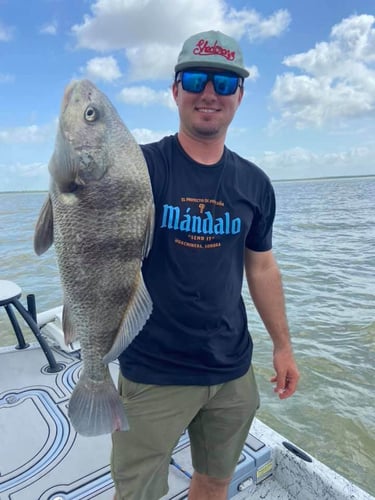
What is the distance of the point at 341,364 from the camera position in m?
6.06

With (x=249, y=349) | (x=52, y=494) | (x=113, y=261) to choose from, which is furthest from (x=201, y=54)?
(x=52, y=494)

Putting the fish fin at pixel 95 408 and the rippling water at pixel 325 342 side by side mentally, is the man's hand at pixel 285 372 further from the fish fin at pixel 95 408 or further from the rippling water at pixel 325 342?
Result: the rippling water at pixel 325 342

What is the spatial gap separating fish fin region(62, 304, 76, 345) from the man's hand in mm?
1282

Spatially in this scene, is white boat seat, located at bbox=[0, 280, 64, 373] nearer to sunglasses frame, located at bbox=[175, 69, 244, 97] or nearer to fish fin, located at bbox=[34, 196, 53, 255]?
fish fin, located at bbox=[34, 196, 53, 255]

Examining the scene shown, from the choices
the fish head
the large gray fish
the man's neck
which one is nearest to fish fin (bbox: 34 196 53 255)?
the large gray fish

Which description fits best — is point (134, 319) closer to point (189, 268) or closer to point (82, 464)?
point (189, 268)

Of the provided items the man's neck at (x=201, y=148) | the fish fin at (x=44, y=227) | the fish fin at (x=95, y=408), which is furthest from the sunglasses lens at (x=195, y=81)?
the fish fin at (x=95, y=408)

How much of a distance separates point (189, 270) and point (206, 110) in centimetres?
73

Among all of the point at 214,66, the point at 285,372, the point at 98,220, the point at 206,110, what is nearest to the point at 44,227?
the point at 98,220

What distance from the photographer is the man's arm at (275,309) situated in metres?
2.45

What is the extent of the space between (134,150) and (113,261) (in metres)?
0.42

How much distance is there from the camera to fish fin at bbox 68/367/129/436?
1.79 m

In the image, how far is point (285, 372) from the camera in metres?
2.50

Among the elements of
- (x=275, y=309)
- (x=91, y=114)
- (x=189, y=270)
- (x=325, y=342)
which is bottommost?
(x=325, y=342)
